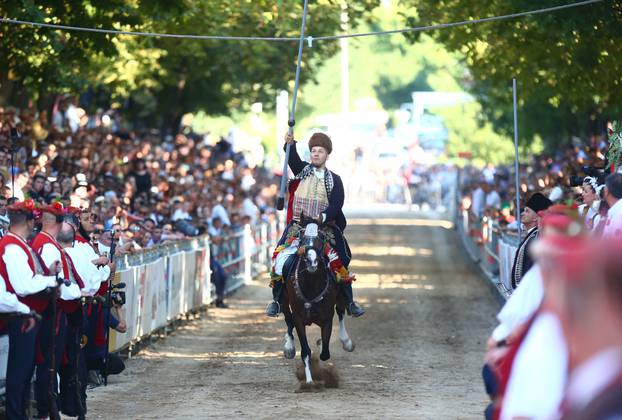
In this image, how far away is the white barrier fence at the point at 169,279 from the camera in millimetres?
18734

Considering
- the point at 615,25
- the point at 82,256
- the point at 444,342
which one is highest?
the point at 615,25

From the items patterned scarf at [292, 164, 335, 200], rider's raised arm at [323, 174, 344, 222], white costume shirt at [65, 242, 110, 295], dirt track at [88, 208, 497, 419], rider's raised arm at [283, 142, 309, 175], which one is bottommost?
dirt track at [88, 208, 497, 419]

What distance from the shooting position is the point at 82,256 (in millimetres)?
13594

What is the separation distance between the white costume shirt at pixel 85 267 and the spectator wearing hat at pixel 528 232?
151 inches

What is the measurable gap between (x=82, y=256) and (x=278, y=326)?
10.5m

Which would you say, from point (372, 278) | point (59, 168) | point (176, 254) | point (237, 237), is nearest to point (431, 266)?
point (372, 278)

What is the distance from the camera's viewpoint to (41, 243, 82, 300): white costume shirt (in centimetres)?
1247

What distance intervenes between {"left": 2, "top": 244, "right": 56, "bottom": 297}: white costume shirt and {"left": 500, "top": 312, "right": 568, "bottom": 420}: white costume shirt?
5.81m

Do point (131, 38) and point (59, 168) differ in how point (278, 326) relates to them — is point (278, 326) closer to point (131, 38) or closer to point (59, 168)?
point (59, 168)

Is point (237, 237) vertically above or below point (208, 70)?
below

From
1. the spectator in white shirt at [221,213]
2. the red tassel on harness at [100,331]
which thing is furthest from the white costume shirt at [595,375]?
the spectator in white shirt at [221,213]

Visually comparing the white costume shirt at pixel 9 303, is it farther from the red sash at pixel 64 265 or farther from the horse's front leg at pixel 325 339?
the horse's front leg at pixel 325 339

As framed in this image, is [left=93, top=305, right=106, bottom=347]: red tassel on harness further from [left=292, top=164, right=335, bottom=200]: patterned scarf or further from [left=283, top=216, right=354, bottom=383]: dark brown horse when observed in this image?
[left=292, top=164, right=335, bottom=200]: patterned scarf

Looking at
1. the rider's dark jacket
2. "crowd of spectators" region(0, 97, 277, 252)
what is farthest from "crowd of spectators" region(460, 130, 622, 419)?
"crowd of spectators" region(0, 97, 277, 252)
